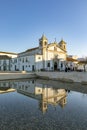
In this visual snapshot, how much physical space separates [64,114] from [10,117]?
352cm

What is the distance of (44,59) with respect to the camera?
5025cm

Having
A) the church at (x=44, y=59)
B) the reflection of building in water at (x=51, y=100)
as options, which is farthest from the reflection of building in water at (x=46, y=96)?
the church at (x=44, y=59)

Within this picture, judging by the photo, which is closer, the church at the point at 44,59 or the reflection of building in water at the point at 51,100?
the reflection of building in water at the point at 51,100

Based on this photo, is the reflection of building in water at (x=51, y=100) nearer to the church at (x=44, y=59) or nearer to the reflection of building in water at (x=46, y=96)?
the reflection of building in water at (x=46, y=96)

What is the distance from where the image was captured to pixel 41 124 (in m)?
8.97

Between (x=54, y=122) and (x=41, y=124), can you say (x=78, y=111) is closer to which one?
(x=54, y=122)

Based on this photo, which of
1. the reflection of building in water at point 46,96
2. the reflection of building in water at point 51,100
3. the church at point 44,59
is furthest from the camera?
the church at point 44,59

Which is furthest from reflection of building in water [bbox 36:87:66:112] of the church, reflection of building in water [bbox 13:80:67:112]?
the church

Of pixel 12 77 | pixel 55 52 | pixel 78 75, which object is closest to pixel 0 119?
pixel 78 75

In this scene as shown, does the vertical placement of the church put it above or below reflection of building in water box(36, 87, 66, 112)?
above

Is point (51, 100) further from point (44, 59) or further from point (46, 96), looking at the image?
point (44, 59)

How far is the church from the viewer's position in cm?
4950

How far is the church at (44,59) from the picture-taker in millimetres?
49500

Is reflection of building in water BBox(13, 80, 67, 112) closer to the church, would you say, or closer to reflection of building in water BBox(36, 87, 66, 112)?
reflection of building in water BBox(36, 87, 66, 112)
